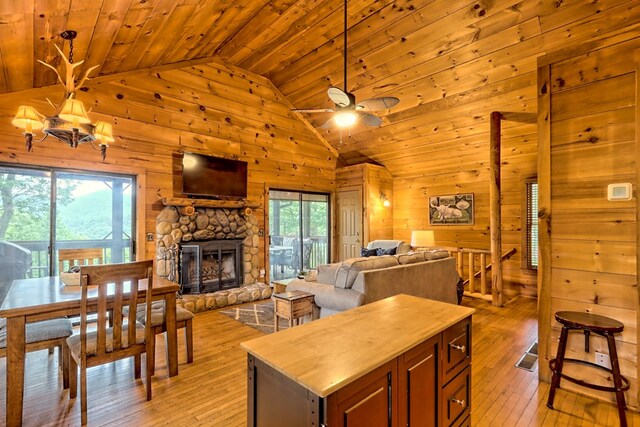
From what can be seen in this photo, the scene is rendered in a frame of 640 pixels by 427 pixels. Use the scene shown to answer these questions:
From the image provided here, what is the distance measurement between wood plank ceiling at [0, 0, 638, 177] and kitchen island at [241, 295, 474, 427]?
303 centimetres

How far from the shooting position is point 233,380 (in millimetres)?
2744

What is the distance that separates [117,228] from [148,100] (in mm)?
2055

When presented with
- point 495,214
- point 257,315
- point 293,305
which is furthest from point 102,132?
point 495,214

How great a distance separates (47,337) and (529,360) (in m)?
4.25

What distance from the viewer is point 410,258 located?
3.96m

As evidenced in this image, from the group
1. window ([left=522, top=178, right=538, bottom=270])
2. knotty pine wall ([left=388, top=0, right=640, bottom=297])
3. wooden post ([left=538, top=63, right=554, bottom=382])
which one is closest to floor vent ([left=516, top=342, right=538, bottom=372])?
wooden post ([left=538, top=63, right=554, bottom=382])

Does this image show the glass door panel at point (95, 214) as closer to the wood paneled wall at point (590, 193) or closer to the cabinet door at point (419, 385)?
the cabinet door at point (419, 385)

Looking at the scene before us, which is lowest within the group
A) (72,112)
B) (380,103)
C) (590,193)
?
(590,193)

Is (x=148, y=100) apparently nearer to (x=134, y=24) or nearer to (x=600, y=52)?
(x=134, y=24)

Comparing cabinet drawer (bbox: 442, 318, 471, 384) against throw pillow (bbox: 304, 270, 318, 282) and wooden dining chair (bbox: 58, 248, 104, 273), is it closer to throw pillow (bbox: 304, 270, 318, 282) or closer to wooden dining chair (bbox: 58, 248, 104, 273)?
throw pillow (bbox: 304, 270, 318, 282)

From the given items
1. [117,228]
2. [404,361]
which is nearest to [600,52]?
[404,361]

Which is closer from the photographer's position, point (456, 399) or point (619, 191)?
point (456, 399)

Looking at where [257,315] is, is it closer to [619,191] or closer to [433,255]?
[433,255]

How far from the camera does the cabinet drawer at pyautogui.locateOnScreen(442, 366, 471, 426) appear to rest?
167 cm
